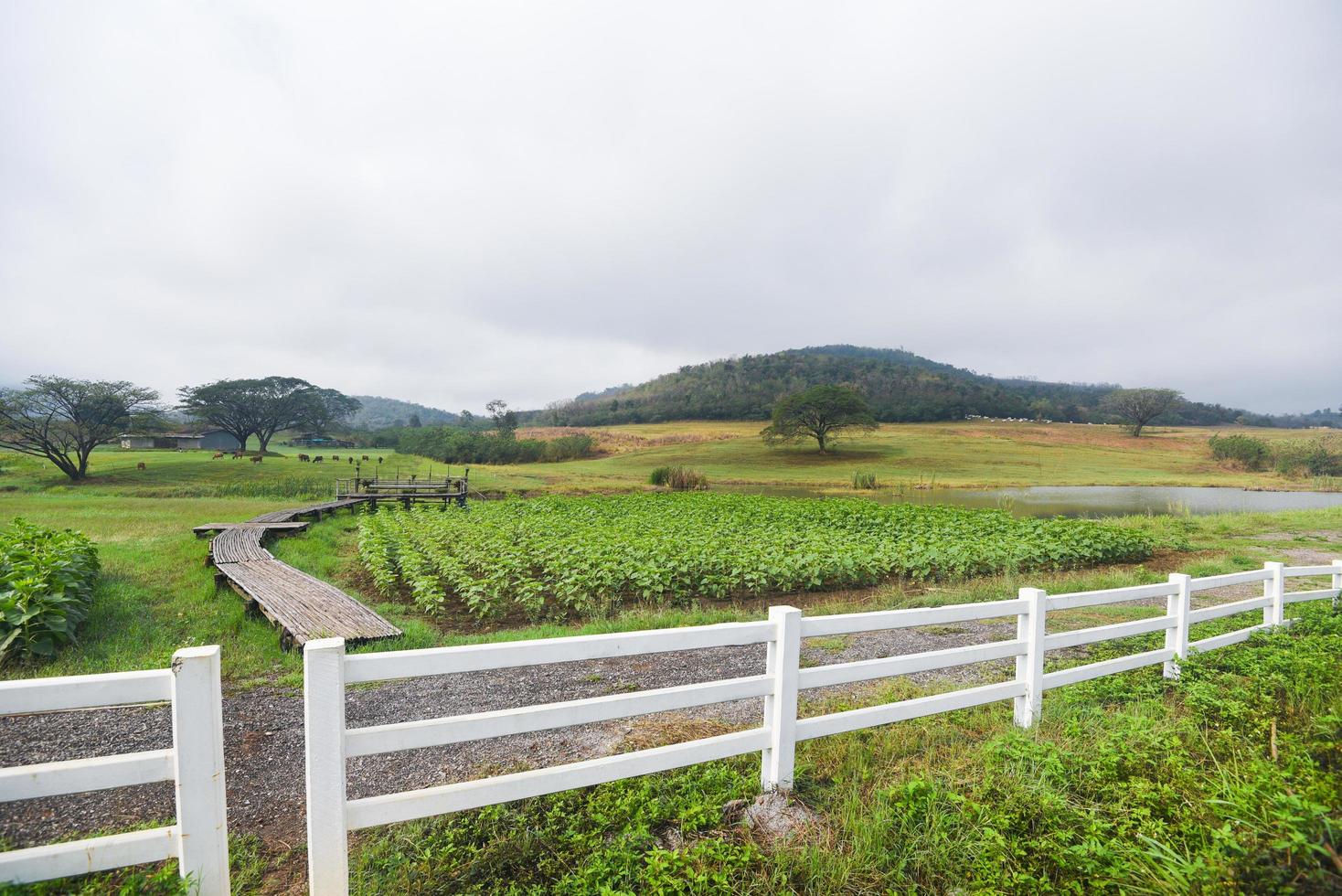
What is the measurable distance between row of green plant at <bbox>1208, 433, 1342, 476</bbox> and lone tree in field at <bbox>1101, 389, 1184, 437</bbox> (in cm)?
2076

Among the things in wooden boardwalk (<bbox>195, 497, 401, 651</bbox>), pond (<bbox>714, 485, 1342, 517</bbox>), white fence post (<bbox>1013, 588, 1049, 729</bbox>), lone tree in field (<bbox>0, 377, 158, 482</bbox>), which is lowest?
pond (<bbox>714, 485, 1342, 517</bbox>)

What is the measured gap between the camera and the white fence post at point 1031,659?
181 inches

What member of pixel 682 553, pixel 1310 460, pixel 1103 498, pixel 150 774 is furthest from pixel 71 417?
pixel 1310 460

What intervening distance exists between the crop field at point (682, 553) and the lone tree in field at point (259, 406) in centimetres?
6677

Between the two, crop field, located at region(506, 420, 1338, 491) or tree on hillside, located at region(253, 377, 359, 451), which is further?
Answer: tree on hillside, located at region(253, 377, 359, 451)

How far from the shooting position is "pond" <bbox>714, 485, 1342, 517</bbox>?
33.1 metres

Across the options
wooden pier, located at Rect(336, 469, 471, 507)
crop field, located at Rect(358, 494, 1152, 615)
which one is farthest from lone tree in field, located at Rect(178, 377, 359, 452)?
crop field, located at Rect(358, 494, 1152, 615)

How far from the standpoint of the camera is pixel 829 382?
107562 millimetres

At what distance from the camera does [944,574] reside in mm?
12273

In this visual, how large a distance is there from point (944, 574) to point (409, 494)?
2462cm

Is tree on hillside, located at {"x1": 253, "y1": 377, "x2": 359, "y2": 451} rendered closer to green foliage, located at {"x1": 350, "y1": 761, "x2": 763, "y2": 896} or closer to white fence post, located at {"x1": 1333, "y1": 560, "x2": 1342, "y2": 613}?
green foliage, located at {"x1": 350, "y1": 761, "x2": 763, "y2": 896}

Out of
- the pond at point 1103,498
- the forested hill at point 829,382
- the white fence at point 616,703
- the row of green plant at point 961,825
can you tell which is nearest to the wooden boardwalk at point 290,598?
the white fence at point 616,703

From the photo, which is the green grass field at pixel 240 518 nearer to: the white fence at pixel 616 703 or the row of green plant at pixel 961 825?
the row of green plant at pixel 961 825

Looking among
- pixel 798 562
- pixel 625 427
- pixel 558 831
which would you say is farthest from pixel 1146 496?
pixel 625 427
